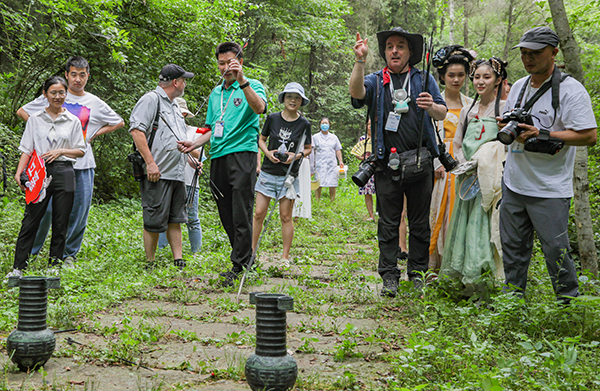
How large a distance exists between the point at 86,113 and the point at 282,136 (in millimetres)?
2152

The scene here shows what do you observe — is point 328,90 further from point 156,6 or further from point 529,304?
point 529,304

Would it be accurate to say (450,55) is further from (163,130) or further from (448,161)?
(163,130)

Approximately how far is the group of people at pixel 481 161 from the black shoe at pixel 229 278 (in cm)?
131

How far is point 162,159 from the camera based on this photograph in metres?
5.61

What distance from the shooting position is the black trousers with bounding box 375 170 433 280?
473 cm

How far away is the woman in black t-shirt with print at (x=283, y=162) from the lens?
239 inches

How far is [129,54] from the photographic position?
34.1ft

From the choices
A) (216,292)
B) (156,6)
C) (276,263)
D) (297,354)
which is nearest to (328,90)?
(156,6)

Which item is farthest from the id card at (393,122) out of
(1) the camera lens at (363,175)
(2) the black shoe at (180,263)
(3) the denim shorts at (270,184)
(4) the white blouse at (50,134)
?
(4) the white blouse at (50,134)

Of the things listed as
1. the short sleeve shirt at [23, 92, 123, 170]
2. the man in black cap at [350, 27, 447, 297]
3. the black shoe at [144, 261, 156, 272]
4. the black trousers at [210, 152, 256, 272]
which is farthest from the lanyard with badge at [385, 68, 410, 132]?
the short sleeve shirt at [23, 92, 123, 170]

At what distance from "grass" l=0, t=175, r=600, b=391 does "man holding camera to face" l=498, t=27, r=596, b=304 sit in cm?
38

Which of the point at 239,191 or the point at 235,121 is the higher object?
the point at 235,121

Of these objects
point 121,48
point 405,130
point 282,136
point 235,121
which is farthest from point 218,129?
point 121,48

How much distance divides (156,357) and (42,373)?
603 millimetres
